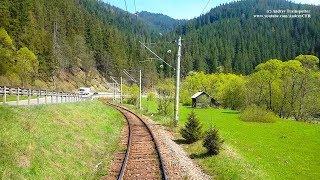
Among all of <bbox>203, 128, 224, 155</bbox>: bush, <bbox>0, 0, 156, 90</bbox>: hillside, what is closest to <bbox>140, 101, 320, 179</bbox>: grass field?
<bbox>203, 128, 224, 155</bbox>: bush

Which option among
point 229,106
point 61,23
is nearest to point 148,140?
point 229,106

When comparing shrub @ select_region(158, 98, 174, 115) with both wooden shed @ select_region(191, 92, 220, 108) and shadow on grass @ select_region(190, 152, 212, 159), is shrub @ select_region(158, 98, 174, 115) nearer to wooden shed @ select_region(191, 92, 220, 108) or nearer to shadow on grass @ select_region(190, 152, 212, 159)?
shadow on grass @ select_region(190, 152, 212, 159)

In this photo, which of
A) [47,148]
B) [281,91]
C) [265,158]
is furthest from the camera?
[281,91]

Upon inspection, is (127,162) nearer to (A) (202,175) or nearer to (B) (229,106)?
(A) (202,175)

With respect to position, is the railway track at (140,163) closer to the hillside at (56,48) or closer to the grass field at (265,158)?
the grass field at (265,158)

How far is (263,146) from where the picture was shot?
125 ft

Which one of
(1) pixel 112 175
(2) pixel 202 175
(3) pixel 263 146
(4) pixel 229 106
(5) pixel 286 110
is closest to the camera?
(1) pixel 112 175

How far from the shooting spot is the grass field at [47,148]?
15.4m

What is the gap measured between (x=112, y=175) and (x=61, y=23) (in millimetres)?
110534

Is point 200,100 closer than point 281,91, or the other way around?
point 281,91

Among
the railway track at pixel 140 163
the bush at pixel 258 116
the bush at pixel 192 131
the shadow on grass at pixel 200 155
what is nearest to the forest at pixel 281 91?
the bush at pixel 258 116

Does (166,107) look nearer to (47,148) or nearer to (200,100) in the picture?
(47,148)

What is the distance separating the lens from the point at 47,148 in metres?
19.0

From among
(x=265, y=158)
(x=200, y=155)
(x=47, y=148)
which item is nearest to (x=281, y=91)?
(x=265, y=158)
